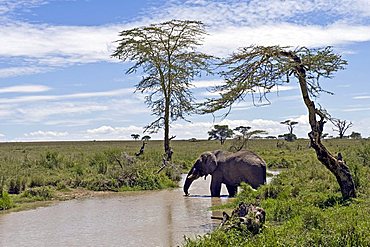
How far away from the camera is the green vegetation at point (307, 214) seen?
27.9ft

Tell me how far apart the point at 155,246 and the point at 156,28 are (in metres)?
17.9

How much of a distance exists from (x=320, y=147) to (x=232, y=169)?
508cm

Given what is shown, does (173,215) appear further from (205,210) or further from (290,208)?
(290,208)

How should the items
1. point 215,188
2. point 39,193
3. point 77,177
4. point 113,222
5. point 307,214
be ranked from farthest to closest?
point 77,177
point 39,193
point 215,188
point 113,222
point 307,214

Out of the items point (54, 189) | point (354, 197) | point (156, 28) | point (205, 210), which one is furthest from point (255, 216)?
point (156, 28)

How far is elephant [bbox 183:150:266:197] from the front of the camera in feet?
57.4

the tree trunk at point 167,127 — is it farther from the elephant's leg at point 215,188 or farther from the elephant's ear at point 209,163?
the elephant's leg at point 215,188

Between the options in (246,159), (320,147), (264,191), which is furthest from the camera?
(246,159)

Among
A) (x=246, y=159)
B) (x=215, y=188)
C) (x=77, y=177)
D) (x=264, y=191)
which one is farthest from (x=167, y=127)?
(x=264, y=191)

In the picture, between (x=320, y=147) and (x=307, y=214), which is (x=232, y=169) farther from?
(x=307, y=214)

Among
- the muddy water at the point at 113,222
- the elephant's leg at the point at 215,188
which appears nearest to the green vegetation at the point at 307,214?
the muddy water at the point at 113,222

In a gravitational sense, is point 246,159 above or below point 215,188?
above

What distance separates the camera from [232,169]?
17.7 meters

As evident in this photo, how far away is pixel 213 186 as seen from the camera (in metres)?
17.8
